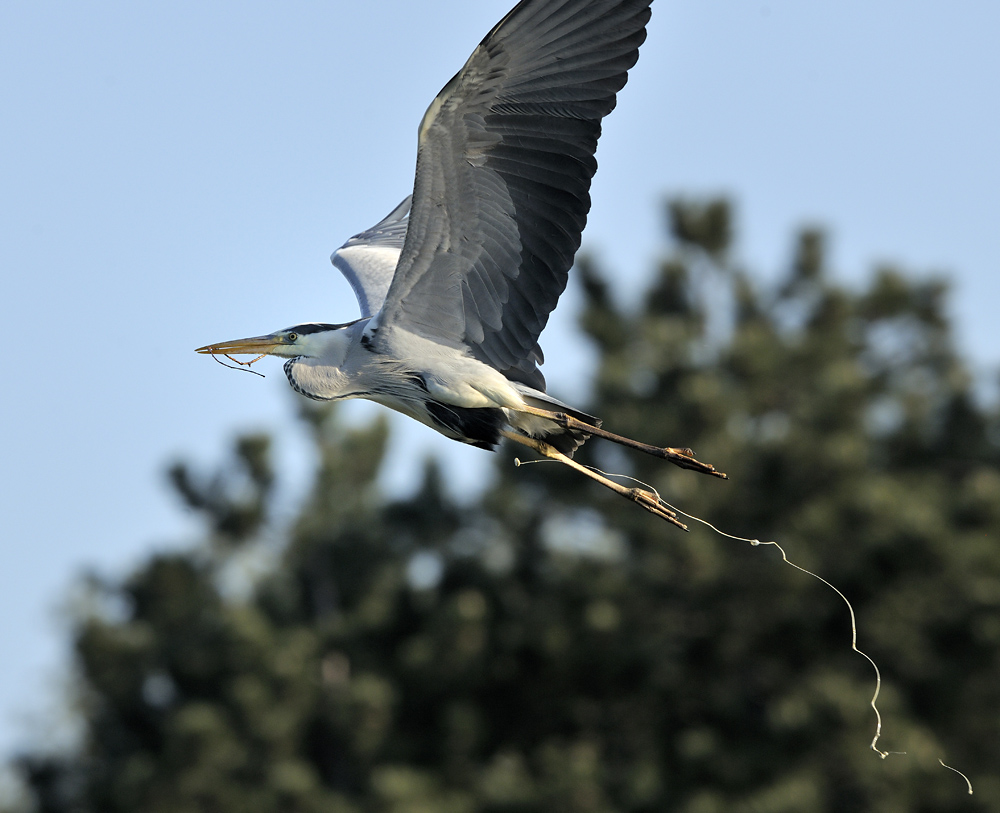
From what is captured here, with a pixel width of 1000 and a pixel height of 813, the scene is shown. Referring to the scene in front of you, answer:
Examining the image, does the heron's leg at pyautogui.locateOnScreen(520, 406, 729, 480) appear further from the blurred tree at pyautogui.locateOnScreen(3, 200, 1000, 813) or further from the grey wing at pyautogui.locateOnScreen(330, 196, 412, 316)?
the blurred tree at pyautogui.locateOnScreen(3, 200, 1000, 813)

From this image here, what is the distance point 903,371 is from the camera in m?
19.2

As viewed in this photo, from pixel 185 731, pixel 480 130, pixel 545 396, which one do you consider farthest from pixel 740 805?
pixel 480 130

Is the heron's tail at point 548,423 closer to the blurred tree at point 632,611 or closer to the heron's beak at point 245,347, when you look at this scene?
the heron's beak at point 245,347

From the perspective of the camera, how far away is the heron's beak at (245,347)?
622cm

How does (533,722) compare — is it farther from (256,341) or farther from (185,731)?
(256,341)

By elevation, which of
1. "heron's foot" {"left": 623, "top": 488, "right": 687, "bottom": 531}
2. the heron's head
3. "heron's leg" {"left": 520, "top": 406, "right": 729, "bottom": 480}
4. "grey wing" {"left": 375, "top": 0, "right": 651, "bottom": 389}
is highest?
"grey wing" {"left": 375, "top": 0, "right": 651, "bottom": 389}

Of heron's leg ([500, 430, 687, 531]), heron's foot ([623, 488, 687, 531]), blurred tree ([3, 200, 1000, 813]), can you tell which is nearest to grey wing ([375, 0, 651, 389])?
heron's leg ([500, 430, 687, 531])

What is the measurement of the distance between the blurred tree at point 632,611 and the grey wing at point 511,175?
968 cm

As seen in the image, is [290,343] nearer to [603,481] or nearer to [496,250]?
[496,250]

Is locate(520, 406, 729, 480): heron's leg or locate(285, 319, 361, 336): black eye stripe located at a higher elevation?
locate(285, 319, 361, 336): black eye stripe

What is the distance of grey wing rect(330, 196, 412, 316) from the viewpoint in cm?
673

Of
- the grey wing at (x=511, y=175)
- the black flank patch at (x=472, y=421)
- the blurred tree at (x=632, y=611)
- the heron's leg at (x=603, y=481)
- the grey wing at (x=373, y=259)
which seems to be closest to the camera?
the grey wing at (x=511, y=175)

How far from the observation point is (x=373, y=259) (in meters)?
7.17

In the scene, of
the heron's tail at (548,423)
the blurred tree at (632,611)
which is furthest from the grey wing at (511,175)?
the blurred tree at (632,611)
